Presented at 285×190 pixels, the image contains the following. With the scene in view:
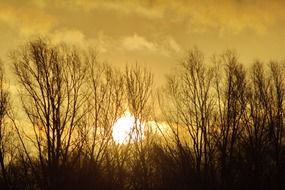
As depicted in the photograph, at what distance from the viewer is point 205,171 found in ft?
104

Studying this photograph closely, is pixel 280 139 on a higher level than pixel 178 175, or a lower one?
higher

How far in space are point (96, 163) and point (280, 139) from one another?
17.9 meters

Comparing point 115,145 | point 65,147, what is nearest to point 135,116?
point 115,145

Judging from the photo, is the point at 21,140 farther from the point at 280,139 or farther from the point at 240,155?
the point at 280,139

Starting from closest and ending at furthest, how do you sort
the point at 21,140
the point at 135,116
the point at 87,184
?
1. the point at 21,140
2. the point at 87,184
3. the point at 135,116

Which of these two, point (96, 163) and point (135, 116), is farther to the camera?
point (135, 116)

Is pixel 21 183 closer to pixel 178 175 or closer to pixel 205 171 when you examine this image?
pixel 178 175

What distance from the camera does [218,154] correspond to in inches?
1371

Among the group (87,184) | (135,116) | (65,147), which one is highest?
(135,116)

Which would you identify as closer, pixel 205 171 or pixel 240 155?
pixel 205 171

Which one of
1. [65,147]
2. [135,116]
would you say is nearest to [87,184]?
[65,147]

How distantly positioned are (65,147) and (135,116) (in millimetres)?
8572

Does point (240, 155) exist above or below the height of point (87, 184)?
above

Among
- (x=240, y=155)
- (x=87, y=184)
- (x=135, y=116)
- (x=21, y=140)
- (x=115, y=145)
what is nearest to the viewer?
(x=21, y=140)
